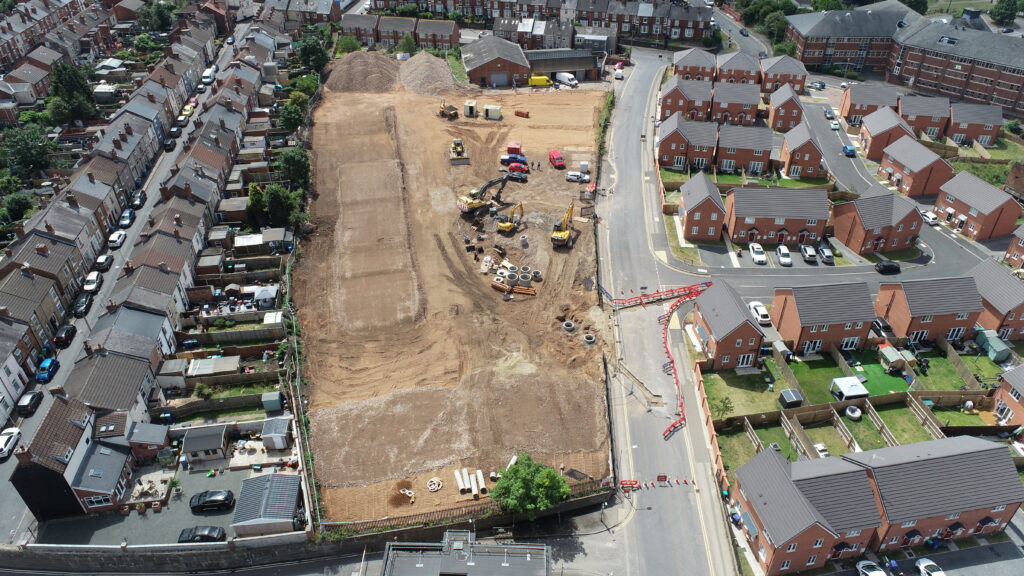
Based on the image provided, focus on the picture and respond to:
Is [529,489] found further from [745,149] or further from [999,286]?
[745,149]

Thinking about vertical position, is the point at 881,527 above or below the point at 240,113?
A: below

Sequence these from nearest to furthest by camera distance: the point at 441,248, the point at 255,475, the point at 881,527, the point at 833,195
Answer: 1. the point at 881,527
2. the point at 255,475
3. the point at 441,248
4. the point at 833,195

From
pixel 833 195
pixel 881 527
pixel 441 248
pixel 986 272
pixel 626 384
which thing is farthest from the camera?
pixel 833 195

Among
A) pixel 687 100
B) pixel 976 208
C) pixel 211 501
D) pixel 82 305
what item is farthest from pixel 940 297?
pixel 82 305

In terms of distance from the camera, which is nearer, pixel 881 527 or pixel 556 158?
pixel 881 527

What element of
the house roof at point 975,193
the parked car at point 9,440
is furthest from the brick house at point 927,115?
the parked car at point 9,440

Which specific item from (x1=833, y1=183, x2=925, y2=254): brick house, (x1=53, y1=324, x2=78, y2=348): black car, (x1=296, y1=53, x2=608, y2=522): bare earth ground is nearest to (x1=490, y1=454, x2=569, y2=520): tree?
(x1=296, y1=53, x2=608, y2=522): bare earth ground

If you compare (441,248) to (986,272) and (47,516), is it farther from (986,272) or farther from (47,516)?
(986,272)

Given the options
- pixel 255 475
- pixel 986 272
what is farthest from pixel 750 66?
pixel 255 475

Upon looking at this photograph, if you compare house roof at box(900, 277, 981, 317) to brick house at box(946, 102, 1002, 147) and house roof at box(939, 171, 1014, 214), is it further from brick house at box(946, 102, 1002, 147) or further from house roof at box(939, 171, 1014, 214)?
brick house at box(946, 102, 1002, 147)
